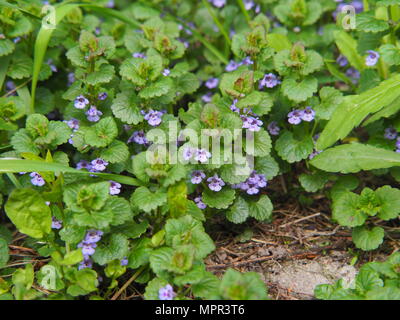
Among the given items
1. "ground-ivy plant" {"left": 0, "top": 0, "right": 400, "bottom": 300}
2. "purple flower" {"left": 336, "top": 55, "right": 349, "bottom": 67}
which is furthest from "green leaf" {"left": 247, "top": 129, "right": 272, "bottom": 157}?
"purple flower" {"left": 336, "top": 55, "right": 349, "bottom": 67}

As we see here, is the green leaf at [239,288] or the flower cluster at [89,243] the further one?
the flower cluster at [89,243]

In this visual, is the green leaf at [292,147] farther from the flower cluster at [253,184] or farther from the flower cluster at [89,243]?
the flower cluster at [89,243]

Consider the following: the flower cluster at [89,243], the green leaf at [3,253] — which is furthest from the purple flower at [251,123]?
the green leaf at [3,253]

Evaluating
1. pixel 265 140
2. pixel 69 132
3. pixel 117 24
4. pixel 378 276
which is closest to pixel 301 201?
pixel 265 140

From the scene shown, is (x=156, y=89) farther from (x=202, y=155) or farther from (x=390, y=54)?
(x=390, y=54)

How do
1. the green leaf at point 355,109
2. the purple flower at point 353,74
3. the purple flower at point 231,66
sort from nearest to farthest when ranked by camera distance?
the green leaf at point 355,109 → the purple flower at point 231,66 → the purple flower at point 353,74

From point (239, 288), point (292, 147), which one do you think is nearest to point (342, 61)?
point (292, 147)
